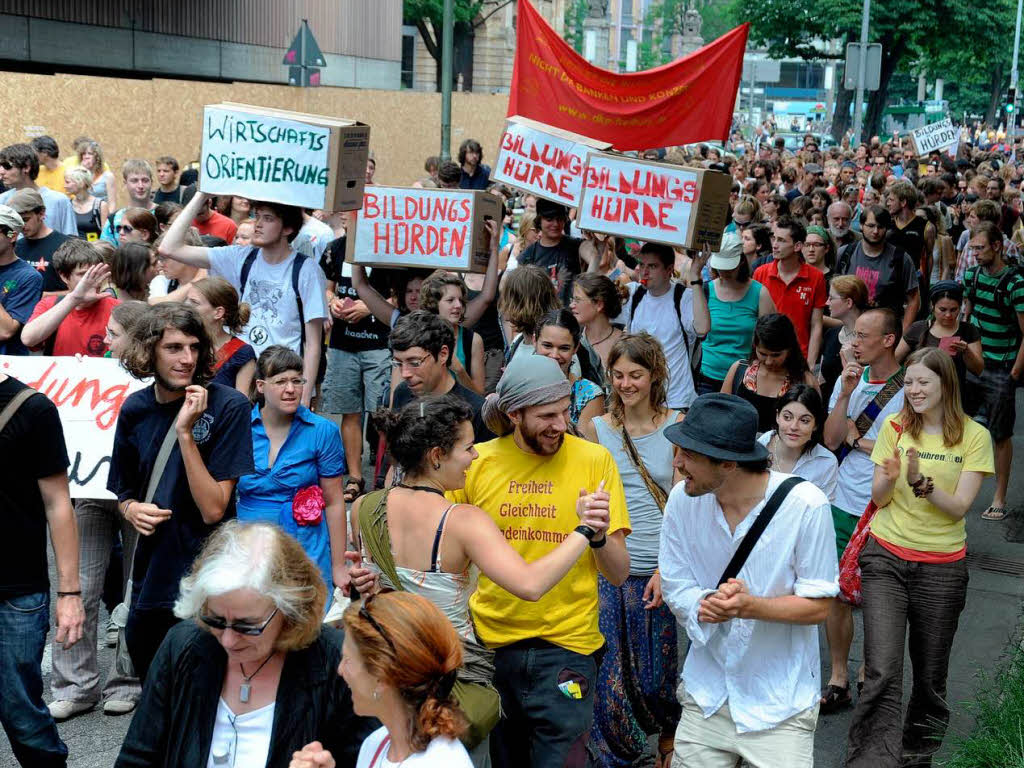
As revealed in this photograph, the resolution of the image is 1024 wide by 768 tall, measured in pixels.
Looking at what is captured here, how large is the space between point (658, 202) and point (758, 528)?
176 inches

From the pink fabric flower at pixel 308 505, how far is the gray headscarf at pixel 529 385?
1518mm

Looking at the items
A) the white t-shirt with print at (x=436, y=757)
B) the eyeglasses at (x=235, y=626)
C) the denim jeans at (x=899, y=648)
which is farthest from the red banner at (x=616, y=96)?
the white t-shirt with print at (x=436, y=757)

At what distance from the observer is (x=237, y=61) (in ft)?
106

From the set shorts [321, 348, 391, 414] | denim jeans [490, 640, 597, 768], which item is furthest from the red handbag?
shorts [321, 348, 391, 414]

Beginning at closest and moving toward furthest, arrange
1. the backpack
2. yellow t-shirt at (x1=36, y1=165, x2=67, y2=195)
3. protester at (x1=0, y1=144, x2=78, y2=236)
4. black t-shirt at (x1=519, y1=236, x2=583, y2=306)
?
the backpack < black t-shirt at (x1=519, y1=236, x2=583, y2=306) < protester at (x1=0, y1=144, x2=78, y2=236) < yellow t-shirt at (x1=36, y1=165, x2=67, y2=195)

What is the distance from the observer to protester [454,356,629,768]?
4301mm

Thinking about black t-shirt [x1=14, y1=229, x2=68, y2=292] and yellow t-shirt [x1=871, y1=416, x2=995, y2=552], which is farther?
black t-shirt [x1=14, y1=229, x2=68, y2=292]

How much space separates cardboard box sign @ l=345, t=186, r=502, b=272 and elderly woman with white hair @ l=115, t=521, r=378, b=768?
15.3 ft

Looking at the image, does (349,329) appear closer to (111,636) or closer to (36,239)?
(36,239)

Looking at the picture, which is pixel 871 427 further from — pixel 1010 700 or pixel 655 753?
pixel 655 753

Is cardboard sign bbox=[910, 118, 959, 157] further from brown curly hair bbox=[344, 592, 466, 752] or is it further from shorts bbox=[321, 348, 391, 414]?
brown curly hair bbox=[344, 592, 466, 752]

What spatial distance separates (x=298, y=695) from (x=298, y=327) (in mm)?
4156

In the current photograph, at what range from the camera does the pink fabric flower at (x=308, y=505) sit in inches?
224

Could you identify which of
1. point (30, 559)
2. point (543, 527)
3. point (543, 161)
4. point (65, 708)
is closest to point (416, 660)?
point (543, 527)
